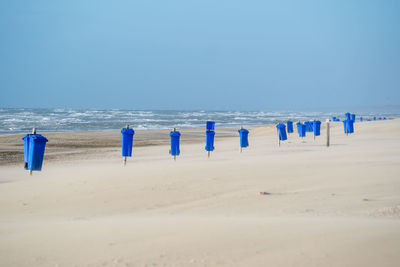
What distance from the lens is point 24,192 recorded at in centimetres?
862

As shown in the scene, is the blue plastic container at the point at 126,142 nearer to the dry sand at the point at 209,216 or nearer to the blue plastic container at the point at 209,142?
the dry sand at the point at 209,216

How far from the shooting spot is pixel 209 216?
19.6 feet

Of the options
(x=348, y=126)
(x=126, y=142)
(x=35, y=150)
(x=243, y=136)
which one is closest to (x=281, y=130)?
(x=243, y=136)

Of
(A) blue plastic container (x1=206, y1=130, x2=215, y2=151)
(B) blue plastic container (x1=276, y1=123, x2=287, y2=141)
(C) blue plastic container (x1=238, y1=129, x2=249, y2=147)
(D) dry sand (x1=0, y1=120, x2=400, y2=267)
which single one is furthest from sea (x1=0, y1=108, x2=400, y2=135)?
(D) dry sand (x1=0, y1=120, x2=400, y2=267)

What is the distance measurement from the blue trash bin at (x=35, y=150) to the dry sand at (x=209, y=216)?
464 mm

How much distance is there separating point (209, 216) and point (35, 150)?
17.3 ft

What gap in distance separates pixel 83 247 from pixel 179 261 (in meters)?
1.08

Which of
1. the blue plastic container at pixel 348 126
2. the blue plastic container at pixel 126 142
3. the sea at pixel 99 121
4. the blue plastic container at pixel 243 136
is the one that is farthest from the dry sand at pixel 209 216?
the sea at pixel 99 121

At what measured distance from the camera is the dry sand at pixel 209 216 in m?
3.85

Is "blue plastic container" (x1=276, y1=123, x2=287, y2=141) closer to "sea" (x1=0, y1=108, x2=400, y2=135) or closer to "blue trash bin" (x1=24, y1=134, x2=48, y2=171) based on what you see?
"blue trash bin" (x1=24, y1=134, x2=48, y2=171)

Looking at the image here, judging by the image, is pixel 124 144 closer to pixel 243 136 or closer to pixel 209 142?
pixel 209 142

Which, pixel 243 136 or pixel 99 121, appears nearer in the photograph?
pixel 243 136

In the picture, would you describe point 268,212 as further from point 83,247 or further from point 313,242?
point 83,247

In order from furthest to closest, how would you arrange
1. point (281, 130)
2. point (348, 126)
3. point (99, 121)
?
1. point (99, 121)
2. point (348, 126)
3. point (281, 130)
